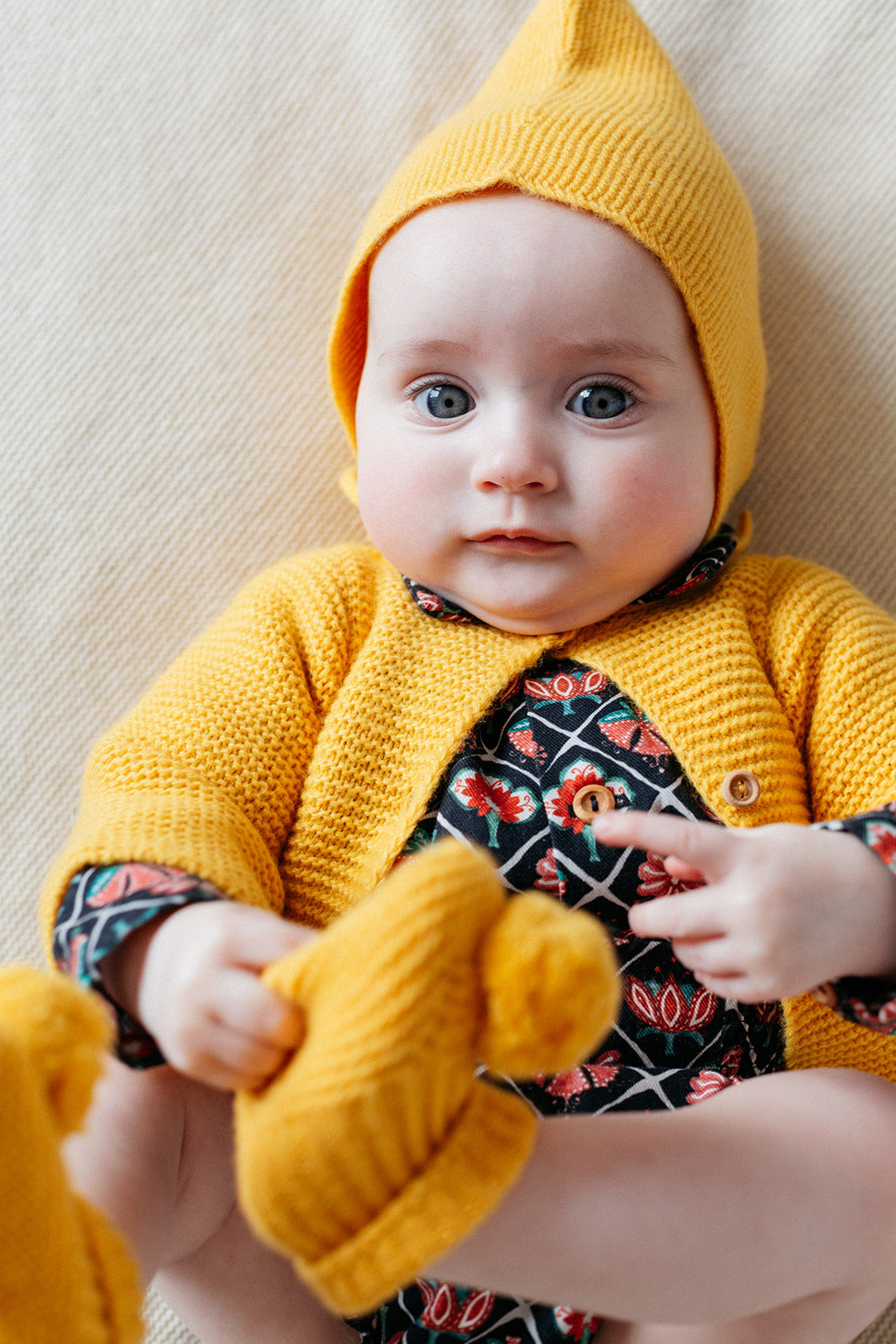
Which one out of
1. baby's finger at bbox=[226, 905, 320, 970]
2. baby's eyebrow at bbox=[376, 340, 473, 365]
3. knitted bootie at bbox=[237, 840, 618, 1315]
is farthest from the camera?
baby's eyebrow at bbox=[376, 340, 473, 365]

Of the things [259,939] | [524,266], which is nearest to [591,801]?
[259,939]

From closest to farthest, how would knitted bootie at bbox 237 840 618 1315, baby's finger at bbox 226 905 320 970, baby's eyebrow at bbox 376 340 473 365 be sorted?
knitted bootie at bbox 237 840 618 1315, baby's finger at bbox 226 905 320 970, baby's eyebrow at bbox 376 340 473 365

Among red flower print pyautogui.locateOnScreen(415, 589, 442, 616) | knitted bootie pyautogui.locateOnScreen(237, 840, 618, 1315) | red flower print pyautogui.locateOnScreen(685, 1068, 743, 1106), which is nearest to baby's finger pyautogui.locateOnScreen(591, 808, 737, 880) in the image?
knitted bootie pyautogui.locateOnScreen(237, 840, 618, 1315)

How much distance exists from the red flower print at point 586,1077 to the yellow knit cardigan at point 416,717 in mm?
158

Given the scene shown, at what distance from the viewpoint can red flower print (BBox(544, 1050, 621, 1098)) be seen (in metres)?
0.94

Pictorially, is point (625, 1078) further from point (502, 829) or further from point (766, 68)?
point (766, 68)

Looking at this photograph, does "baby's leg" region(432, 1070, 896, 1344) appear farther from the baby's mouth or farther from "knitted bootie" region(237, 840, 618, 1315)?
the baby's mouth

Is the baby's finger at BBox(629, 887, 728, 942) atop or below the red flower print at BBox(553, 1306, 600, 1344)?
atop

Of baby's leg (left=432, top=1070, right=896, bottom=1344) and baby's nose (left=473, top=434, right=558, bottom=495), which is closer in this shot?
baby's leg (left=432, top=1070, right=896, bottom=1344)

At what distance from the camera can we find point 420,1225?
0.66 meters

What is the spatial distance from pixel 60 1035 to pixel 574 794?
17.9 inches

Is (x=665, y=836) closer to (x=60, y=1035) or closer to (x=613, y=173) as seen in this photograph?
(x=60, y=1035)

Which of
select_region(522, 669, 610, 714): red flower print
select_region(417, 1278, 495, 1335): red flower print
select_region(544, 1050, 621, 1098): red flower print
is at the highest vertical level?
select_region(522, 669, 610, 714): red flower print

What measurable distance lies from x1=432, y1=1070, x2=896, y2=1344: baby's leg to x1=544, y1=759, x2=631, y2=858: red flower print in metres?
0.24
